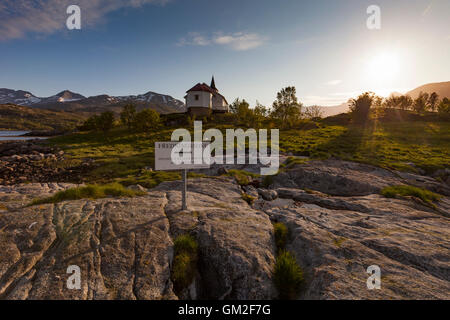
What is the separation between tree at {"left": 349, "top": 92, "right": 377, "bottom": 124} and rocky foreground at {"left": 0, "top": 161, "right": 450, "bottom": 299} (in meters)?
82.0

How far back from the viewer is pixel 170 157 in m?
7.99

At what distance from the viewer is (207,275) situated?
224 inches

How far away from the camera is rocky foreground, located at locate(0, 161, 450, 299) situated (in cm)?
478

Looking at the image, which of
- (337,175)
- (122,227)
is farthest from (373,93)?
(122,227)

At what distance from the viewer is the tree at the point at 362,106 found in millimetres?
74125

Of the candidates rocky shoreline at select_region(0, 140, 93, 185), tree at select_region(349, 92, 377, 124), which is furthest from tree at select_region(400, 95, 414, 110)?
rocky shoreline at select_region(0, 140, 93, 185)

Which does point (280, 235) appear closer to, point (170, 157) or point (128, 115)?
point (170, 157)

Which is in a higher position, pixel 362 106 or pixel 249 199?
pixel 362 106

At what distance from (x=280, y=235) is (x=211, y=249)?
283 cm

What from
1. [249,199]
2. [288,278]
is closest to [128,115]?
[249,199]

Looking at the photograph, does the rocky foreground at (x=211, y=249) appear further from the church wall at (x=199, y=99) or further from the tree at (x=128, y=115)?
the church wall at (x=199, y=99)

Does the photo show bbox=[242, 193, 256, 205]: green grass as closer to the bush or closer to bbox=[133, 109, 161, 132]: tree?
the bush

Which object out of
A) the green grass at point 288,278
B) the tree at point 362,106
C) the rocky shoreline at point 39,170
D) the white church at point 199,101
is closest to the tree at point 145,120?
the white church at point 199,101

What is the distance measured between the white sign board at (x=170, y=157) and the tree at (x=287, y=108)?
59.6 m
